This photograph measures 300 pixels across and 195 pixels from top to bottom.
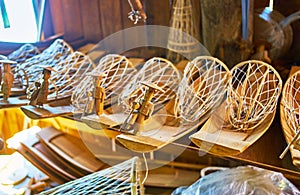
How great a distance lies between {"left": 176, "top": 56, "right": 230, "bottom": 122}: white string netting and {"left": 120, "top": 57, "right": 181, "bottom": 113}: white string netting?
3.0 inches

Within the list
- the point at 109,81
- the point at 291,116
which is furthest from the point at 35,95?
the point at 291,116

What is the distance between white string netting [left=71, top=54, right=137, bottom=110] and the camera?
1119mm

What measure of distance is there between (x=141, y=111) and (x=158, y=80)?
1.01 ft

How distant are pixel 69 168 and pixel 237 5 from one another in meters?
0.90

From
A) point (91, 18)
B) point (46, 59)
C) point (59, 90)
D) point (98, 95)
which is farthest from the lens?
point (91, 18)

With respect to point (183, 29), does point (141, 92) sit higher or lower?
lower

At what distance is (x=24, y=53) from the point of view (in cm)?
148

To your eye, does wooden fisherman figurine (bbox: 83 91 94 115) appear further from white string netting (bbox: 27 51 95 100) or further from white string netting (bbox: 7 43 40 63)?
white string netting (bbox: 7 43 40 63)

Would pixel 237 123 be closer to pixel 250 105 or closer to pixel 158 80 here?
pixel 250 105

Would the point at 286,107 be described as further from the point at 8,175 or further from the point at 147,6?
the point at 8,175

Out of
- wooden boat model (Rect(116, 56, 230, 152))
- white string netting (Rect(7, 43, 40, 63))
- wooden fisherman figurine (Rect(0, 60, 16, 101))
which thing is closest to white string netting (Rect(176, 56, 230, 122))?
wooden boat model (Rect(116, 56, 230, 152))

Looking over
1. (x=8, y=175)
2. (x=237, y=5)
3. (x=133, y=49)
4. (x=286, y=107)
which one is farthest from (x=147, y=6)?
(x=8, y=175)

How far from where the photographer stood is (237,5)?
1.21m

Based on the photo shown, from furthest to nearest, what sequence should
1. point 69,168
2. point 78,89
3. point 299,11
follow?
point 69,168
point 299,11
point 78,89
